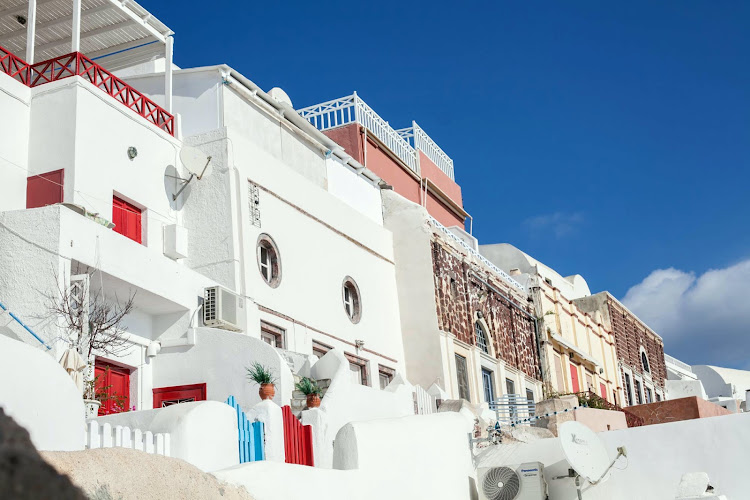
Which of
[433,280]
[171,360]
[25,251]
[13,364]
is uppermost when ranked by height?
[433,280]

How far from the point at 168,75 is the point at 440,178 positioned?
13.0 m

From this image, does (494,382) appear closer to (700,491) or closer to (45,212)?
(700,491)

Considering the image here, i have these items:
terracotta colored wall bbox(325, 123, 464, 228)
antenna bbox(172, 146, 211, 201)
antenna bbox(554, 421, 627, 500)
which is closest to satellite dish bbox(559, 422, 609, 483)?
antenna bbox(554, 421, 627, 500)

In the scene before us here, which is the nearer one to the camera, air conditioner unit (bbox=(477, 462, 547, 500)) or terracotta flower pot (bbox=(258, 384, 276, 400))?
terracotta flower pot (bbox=(258, 384, 276, 400))

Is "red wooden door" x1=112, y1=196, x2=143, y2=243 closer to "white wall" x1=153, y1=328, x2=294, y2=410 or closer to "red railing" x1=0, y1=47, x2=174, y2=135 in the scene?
"red railing" x1=0, y1=47, x2=174, y2=135

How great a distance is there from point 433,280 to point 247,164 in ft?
21.9

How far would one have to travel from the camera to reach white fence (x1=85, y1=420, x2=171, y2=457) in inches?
316

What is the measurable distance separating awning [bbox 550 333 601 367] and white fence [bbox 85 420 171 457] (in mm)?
22382

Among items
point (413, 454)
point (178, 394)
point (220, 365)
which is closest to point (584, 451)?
point (413, 454)

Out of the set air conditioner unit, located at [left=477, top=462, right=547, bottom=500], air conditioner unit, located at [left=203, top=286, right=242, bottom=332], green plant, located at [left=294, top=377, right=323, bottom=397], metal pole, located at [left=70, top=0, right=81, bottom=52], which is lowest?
air conditioner unit, located at [left=477, top=462, right=547, bottom=500]

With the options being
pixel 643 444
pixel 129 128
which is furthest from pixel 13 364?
pixel 643 444

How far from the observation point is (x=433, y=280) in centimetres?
2344

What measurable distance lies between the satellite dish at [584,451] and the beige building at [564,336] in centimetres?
1420

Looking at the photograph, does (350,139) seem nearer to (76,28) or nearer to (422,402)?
(422,402)
